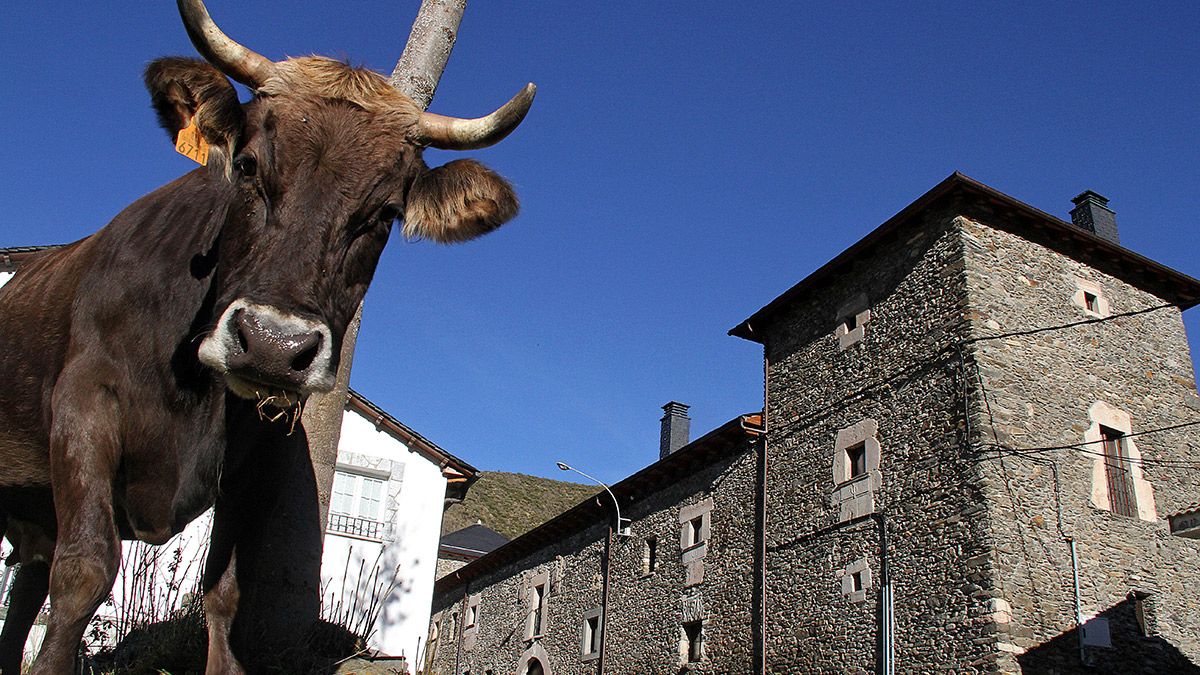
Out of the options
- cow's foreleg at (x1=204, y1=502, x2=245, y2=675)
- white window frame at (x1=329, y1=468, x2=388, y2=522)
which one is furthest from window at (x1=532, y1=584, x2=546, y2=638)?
cow's foreleg at (x1=204, y1=502, x2=245, y2=675)

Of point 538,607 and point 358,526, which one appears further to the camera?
point 538,607

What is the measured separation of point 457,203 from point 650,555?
1908 centimetres

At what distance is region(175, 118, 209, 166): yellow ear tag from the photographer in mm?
3004

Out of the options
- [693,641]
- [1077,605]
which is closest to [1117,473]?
[1077,605]

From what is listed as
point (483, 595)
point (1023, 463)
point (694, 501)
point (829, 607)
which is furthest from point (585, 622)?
point (1023, 463)

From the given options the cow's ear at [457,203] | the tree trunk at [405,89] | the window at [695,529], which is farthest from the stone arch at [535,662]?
the cow's ear at [457,203]

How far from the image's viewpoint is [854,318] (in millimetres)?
16438

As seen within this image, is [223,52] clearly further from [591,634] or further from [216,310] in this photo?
[591,634]

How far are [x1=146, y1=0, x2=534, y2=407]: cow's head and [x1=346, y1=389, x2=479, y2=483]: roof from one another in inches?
586

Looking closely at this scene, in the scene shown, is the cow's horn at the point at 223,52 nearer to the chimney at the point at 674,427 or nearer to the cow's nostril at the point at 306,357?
the cow's nostril at the point at 306,357

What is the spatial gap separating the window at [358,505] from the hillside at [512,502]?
4097cm

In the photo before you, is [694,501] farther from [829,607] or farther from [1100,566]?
[1100,566]

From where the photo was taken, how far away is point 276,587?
3488 millimetres

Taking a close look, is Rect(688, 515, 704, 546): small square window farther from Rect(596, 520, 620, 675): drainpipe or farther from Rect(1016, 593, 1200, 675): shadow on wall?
Rect(1016, 593, 1200, 675): shadow on wall
